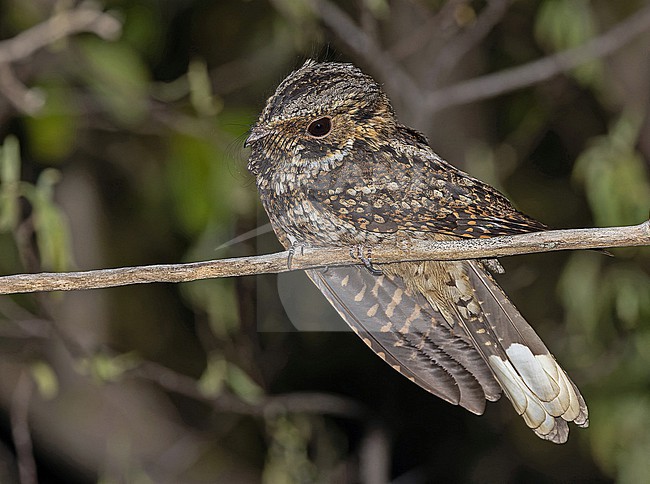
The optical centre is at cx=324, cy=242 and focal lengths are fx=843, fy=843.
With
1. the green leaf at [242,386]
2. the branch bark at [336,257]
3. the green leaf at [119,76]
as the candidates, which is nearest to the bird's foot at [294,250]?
the branch bark at [336,257]

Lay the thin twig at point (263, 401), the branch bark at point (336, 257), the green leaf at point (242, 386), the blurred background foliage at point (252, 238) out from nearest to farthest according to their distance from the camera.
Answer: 1. the branch bark at point (336, 257)
2. the blurred background foliage at point (252, 238)
3. the green leaf at point (242, 386)
4. the thin twig at point (263, 401)

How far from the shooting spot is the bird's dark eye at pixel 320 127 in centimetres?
80

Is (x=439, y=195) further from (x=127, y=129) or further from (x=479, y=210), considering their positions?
(x=127, y=129)

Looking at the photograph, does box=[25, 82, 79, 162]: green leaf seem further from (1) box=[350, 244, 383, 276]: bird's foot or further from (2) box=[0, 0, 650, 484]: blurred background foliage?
(1) box=[350, 244, 383, 276]: bird's foot

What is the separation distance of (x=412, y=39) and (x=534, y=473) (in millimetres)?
1148

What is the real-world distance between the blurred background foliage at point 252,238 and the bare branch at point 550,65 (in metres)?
0.02

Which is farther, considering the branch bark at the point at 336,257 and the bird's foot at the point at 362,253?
the bird's foot at the point at 362,253

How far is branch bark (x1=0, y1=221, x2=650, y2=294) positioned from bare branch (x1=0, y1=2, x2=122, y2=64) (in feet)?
2.13

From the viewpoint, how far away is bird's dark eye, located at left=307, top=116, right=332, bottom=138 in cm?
80

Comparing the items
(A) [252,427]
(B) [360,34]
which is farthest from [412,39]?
(A) [252,427]

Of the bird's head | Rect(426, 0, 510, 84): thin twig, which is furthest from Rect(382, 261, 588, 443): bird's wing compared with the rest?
Rect(426, 0, 510, 84): thin twig

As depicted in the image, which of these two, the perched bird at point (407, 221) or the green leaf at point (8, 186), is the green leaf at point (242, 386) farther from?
the perched bird at point (407, 221)

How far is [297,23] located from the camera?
1516mm

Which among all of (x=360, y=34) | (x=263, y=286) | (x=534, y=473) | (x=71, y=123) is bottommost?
(x=534, y=473)
